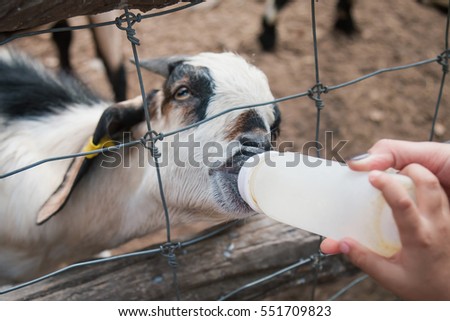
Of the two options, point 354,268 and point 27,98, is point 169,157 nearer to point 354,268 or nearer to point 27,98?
point 27,98

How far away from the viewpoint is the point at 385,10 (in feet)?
17.9

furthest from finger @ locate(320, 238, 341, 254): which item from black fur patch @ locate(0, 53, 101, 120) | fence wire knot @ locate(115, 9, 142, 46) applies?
black fur patch @ locate(0, 53, 101, 120)

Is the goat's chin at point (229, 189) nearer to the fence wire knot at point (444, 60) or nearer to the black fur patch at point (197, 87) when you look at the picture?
the black fur patch at point (197, 87)

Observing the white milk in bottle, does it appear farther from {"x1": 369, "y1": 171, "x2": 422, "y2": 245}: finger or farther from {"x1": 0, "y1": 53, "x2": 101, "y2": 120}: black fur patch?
{"x1": 0, "y1": 53, "x2": 101, "y2": 120}: black fur patch

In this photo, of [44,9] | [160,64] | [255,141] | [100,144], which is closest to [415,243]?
[255,141]

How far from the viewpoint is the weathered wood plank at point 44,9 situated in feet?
4.07

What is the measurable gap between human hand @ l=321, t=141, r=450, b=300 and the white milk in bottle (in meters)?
0.04

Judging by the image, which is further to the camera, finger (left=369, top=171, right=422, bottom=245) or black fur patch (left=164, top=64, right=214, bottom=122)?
black fur patch (left=164, top=64, right=214, bottom=122)

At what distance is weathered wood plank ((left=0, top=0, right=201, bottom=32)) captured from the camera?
4.07 feet

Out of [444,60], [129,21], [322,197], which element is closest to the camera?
[322,197]

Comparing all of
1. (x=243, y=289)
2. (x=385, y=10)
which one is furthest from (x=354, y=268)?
(x=385, y=10)

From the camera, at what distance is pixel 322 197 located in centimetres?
127

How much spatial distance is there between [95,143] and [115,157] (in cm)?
16

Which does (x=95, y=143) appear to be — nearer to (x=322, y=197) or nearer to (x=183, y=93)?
(x=183, y=93)
